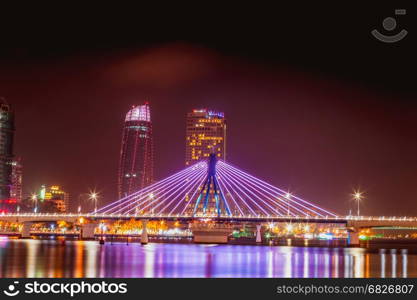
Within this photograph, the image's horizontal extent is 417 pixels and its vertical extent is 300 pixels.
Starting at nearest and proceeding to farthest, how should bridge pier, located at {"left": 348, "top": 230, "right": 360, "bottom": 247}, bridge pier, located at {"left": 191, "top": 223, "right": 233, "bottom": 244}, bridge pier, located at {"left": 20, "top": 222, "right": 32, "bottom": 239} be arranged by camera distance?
bridge pier, located at {"left": 348, "top": 230, "right": 360, "bottom": 247}, bridge pier, located at {"left": 191, "top": 223, "right": 233, "bottom": 244}, bridge pier, located at {"left": 20, "top": 222, "right": 32, "bottom": 239}

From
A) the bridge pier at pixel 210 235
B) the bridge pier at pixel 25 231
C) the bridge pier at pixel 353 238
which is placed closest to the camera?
the bridge pier at pixel 353 238

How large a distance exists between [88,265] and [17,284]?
874 inches

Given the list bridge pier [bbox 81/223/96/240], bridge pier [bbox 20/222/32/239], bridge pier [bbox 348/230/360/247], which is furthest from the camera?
bridge pier [bbox 20/222/32/239]

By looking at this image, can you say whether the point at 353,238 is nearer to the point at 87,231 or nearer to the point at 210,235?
the point at 210,235

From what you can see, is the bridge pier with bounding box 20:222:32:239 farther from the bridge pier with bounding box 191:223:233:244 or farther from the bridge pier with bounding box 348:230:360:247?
the bridge pier with bounding box 348:230:360:247

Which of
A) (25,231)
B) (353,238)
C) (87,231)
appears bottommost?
(25,231)

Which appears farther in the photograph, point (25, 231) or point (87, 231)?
point (25, 231)

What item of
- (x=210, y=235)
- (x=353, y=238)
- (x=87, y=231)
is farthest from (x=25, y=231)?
(x=353, y=238)

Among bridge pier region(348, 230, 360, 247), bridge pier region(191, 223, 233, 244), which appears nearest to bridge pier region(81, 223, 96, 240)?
bridge pier region(191, 223, 233, 244)

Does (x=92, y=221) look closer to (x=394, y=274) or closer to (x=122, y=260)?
(x=122, y=260)

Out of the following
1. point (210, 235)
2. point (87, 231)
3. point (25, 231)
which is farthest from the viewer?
point (25, 231)

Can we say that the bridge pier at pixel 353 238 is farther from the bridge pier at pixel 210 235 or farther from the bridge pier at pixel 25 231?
the bridge pier at pixel 25 231

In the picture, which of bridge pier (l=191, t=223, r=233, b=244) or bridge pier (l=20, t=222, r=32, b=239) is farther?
bridge pier (l=20, t=222, r=32, b=239)

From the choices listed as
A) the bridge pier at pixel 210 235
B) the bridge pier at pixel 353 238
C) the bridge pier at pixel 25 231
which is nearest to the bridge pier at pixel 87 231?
the bridge pier at pixel 25 231
